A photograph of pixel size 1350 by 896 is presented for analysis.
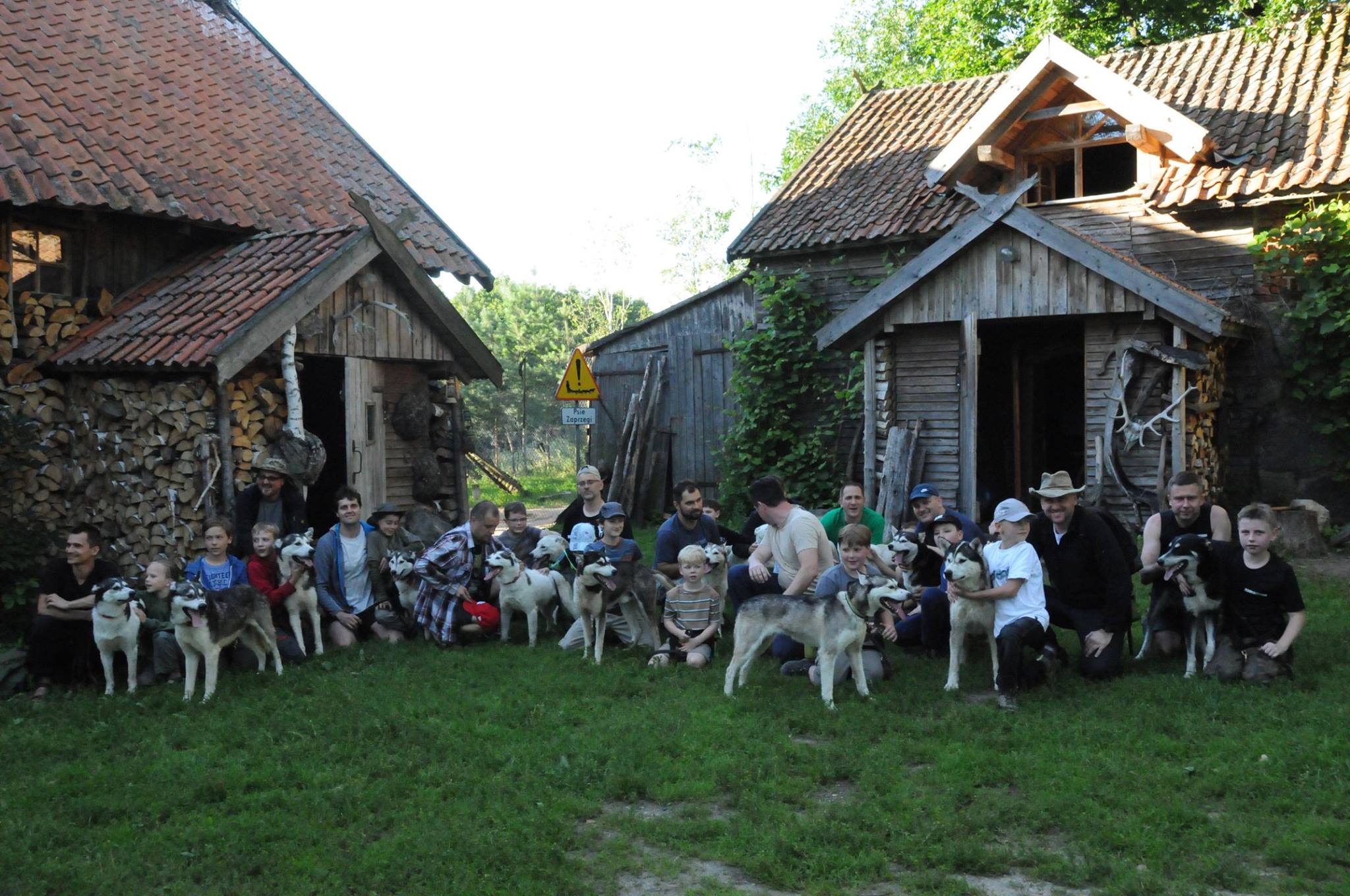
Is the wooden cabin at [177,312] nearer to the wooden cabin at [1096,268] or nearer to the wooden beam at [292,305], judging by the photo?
the wooden beam at [292,305]

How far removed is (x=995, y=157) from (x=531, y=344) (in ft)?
116

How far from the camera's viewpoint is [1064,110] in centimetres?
1448

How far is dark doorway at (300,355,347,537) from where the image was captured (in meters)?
12.7

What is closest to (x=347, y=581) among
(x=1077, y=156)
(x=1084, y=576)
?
(x=1084, y=576)

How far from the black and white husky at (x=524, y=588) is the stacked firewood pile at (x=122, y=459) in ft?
10.3

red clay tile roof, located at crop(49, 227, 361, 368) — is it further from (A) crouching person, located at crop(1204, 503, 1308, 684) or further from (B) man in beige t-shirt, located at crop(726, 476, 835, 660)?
(A) crouching person, located at crop(1204, 503, 1308, 684)

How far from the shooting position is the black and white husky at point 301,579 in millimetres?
8516

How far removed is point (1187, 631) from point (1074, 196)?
9.28 meters

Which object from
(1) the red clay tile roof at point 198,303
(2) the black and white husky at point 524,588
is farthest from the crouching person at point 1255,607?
(1) the red clay tile roof at point 198,303

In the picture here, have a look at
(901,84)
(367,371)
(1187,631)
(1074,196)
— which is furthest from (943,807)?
(901,84)

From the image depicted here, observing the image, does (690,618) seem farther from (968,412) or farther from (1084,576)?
(968,412)

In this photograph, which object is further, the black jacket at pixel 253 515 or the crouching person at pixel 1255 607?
the black jacket at pixel 253 515

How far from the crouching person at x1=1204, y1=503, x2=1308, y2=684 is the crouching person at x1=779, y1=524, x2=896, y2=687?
2.07m

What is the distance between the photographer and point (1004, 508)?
→ 701 cm
